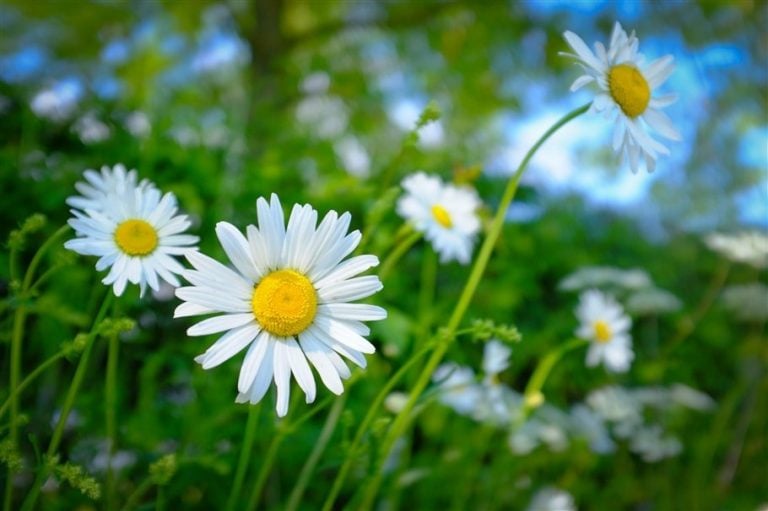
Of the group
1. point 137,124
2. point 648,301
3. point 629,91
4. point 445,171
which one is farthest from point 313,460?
point 648,301

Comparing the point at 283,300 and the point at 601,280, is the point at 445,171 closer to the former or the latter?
the point at 601,280

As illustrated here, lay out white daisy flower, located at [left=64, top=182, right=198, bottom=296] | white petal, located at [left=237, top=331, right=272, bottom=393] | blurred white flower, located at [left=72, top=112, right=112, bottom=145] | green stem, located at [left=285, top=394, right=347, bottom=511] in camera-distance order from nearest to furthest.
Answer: white petal, located at [left=237, top=331, right=272, bottom=393]
white daisy flower, located at [left=64, top=182, right=198, bottom=296]
green stem, located at [left=285, top=394, right=347, bottom=511]
blurred white flower, located at [left=72, top=112, right=112, bottom=145]

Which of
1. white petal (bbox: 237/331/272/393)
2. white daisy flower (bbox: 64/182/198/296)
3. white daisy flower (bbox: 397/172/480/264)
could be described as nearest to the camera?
white petal (bbox: 237/331/272/393)

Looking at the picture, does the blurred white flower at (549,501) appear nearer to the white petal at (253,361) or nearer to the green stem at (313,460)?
the green stem at (313,460)

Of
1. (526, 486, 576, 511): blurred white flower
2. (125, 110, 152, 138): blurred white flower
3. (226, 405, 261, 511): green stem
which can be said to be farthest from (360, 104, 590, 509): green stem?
(125, 110, 152, 138): blurred white flower

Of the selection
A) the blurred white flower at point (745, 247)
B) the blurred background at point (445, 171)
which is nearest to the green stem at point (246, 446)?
the blurred background at point (445, 171)

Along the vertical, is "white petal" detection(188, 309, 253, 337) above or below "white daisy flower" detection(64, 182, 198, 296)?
below

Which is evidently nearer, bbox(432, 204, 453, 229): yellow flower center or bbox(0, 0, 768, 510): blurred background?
bbox(432, 204, 453, 229): yellow flower center

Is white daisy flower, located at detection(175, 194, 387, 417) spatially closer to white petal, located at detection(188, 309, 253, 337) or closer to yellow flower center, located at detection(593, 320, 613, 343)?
white petal, located at detection(188, 309, 253, 337)
